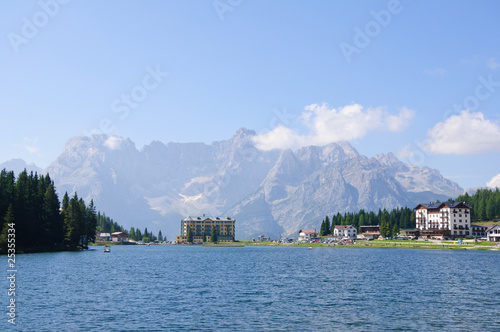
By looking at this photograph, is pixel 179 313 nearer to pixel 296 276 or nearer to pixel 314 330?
pixel 314 330

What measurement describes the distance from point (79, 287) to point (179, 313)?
27.6 meters

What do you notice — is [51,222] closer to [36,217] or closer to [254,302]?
[36,217]

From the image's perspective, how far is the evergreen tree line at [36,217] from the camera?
13825 cm

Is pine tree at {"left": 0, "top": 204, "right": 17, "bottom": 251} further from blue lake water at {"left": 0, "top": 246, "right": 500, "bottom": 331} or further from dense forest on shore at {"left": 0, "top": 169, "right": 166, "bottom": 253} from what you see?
blue lake water at {"left": 0, "top": 246, "right": 500, "bottom": 331}

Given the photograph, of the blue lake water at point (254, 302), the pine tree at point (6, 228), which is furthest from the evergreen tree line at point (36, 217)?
the blue lake water at point (254, 302)

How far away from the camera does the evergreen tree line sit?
454 feet

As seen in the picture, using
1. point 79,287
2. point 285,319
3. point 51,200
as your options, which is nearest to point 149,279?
point 79,287

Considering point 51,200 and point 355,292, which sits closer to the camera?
point 355,292

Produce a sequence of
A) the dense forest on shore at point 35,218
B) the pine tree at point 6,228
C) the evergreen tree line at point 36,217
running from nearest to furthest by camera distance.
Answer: the pine tree at point 6,228 → the dense forest on shore at point 35,218 → the evergreen tree line at point 36,217

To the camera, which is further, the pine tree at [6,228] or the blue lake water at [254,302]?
the pine tree at [6,228]

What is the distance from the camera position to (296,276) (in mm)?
92562

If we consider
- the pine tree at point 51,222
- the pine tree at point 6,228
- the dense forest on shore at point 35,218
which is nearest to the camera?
the pine tree at point 6,228

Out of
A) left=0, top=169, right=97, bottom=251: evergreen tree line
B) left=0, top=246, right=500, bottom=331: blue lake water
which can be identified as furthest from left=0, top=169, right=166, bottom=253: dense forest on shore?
left=0, top=246, right=500, bottom=331: blue lake water

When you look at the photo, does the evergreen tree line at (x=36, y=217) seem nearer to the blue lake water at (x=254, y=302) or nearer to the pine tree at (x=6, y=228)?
the pine tree at (x=6, y=228)
